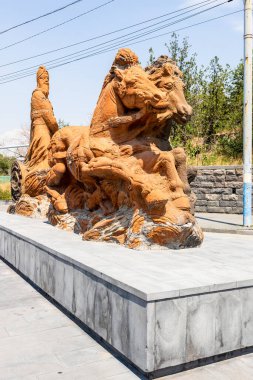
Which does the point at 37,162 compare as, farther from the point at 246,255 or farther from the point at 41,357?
the point at 41,357

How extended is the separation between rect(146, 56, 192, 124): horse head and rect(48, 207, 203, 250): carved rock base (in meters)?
1.32

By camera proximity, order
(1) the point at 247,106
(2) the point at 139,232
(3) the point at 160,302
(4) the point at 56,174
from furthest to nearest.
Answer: (1) the point at 247,106 < (4) the point at 56,174 < (2) the point at 139,232 < (3) the point at 160,302

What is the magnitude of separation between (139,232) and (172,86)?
1853mm

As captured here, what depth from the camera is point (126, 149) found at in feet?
16.3

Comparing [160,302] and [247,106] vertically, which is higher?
[247,106]

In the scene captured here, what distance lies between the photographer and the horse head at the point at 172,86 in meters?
4.99

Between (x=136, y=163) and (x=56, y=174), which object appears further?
(x=56, y=174)

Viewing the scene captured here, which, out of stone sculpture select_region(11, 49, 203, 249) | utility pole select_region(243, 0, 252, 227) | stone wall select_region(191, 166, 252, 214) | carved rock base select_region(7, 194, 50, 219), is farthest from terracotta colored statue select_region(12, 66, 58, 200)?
stone wall select_region(191, 166, 252, 214)

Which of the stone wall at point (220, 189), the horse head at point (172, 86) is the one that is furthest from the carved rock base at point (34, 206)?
the stone wall at point (220, 189)

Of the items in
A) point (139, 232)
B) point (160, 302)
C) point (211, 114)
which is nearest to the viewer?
point (160, 302)

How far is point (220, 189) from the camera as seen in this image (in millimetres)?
12266

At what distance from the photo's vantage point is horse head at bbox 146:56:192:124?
499 centimetres

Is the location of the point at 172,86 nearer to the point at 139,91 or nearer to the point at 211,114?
the point at 139,91

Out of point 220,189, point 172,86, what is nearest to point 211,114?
point 220,189
